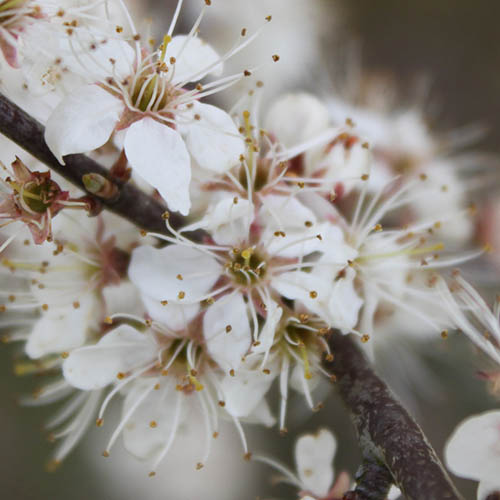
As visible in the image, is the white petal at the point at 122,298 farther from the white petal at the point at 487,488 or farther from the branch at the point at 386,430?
the white petal at the point at 487,488

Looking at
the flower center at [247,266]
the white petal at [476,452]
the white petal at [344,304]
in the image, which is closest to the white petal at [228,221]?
the flower center at [247,266]

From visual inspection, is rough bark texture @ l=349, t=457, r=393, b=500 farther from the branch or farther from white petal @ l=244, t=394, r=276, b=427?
white petal @ l=244, t=394, r=276, b=427

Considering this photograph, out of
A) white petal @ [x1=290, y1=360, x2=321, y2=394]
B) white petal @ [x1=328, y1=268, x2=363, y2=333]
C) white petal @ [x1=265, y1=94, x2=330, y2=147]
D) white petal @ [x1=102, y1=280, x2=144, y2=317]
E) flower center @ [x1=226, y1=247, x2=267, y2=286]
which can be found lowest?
white petal @ [x1=290, y1=360, x2=321, y2=394]

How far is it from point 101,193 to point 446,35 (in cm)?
224

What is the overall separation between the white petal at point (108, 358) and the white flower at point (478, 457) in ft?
1.27

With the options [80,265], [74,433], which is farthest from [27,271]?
[74,433]

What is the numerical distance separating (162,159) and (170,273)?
15cm

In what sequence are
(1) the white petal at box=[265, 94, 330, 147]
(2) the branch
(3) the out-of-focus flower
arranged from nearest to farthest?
(2) the branch → (3) the out-of-focus flower → (1) the white petal at box=[265, 94, 330, 147]

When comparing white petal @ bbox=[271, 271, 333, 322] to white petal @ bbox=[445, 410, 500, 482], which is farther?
white petal @ bbox=[271, 271, 333, 322]

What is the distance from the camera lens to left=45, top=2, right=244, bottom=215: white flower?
83cm

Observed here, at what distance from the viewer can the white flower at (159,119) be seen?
827mm

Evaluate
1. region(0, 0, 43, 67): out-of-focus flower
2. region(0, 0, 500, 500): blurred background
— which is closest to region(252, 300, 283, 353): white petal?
region(0, 0, 43, 67): out-of-focus flower

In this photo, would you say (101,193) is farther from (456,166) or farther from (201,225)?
(456,166)

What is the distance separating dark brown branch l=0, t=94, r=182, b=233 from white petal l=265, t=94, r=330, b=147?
26cm
